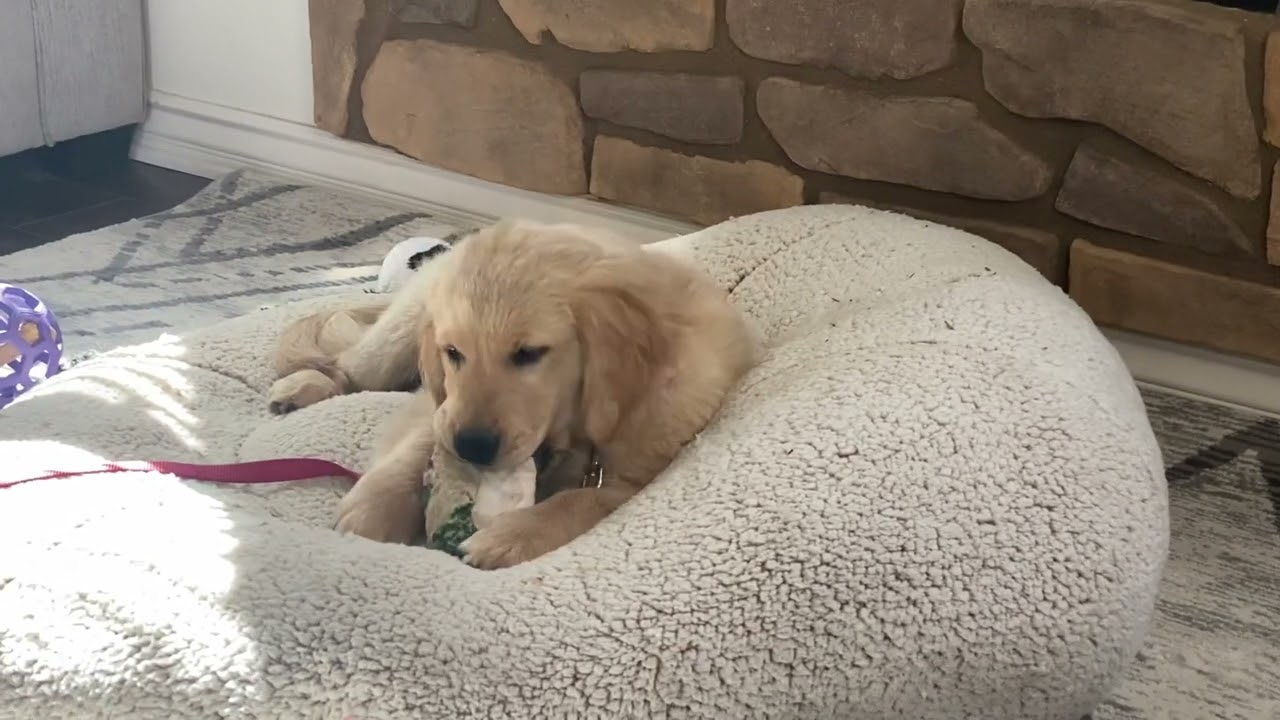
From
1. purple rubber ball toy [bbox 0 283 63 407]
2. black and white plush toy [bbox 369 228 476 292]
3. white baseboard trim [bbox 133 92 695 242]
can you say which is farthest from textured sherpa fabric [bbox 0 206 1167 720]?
white baseboard trim [bbox 133 92 695 242]

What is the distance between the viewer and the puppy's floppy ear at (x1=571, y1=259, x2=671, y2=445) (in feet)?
4.54

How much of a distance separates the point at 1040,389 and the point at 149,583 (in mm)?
1001

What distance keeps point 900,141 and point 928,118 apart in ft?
0.24

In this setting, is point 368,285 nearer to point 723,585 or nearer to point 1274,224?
point 723,585

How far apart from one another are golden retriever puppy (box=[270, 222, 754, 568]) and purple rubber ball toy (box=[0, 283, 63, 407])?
75 cm

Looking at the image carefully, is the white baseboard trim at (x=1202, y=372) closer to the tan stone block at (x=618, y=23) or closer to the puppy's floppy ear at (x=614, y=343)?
the tan stone block at (x=618, y=23)

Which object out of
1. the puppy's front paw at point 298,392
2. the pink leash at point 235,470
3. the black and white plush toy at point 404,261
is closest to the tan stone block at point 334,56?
the black and white plush toy at point 404,261

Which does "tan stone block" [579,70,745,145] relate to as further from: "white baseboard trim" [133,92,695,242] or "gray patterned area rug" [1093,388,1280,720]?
"gray patterned area rug" [1093,388,1280,720]

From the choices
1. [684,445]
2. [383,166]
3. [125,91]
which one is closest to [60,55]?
[125,91]

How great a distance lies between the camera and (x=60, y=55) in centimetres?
321

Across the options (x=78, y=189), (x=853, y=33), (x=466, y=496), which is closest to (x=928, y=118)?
(x=853, y=33)

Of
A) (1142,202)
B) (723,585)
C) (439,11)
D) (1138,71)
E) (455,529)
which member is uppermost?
(1138,71)

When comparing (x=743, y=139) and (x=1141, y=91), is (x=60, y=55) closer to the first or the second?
(x=743, y=139)

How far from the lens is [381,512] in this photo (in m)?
1.50
